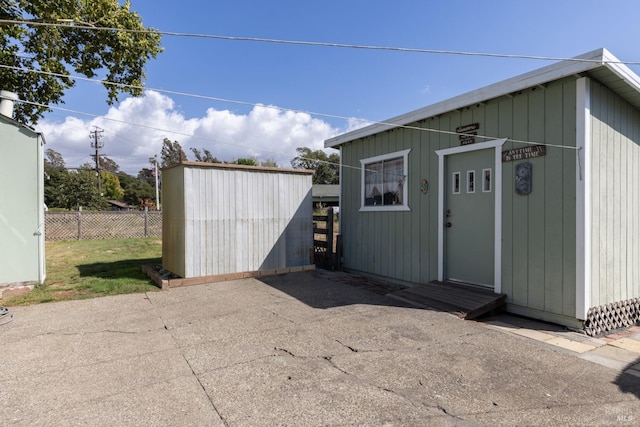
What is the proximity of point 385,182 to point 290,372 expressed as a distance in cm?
454

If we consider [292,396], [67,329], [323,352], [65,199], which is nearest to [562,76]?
[323,352]

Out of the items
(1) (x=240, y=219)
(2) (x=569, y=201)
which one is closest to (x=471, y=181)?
(2) (x=569, y=201)

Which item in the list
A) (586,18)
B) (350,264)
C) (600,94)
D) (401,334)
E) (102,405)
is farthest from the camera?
(350,264)

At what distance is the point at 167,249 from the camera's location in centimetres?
698

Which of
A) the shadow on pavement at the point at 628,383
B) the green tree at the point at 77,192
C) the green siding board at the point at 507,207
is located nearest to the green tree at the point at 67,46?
the green siding board at the point at 507,207

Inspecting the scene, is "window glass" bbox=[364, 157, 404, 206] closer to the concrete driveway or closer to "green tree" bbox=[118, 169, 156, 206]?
the concrete driveway

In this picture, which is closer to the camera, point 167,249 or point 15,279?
point 15,279

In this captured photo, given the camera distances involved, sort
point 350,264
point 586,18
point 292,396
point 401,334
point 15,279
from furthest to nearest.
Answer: point 350,264, point 15,279, point 586,18, point 401,334, point 292,396

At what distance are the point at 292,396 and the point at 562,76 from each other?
4308 millimetres

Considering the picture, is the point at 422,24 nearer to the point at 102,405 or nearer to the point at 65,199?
the point at 102,405

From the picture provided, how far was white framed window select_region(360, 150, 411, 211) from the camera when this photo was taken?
621cm

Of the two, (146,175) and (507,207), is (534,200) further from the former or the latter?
(146,175)

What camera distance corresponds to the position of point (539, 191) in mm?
4266

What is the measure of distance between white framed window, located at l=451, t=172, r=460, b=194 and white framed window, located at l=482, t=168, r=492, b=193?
0.41 m
